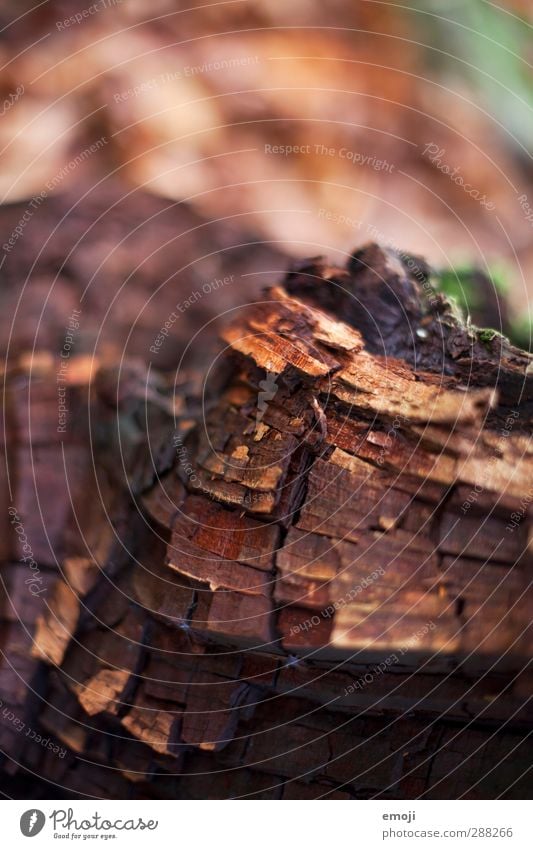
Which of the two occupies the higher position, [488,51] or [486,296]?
[488,51]

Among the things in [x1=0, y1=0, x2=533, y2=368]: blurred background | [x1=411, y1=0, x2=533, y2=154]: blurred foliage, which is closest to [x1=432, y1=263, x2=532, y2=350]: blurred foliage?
[x1=0, y1=0, x2=533, y2=368]: blurred background

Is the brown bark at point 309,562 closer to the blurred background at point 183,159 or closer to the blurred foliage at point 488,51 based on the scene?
the blurred background at point 183,159

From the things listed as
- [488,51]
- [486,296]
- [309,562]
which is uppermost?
[488,51]

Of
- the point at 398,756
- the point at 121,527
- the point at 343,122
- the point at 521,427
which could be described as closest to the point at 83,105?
the point at 343,122

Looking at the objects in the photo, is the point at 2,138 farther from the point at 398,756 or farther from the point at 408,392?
the point at 398,756

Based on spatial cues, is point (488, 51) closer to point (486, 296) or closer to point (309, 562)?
point (486, 296)

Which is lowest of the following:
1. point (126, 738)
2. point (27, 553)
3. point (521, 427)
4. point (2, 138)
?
point (126, 738)

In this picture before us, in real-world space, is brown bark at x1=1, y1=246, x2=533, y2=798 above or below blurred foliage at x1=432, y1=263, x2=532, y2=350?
below

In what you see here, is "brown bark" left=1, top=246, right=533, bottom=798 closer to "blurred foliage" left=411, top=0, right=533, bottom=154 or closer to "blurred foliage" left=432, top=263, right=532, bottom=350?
"blurred foliage" left=432, top=263, right=532, bottom=350

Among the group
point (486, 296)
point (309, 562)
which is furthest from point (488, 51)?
point (309, 562)
